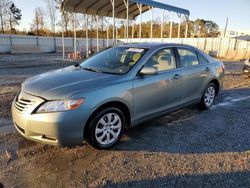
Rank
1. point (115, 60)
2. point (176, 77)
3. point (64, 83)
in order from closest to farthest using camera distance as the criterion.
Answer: point (64, 83), point (115, 60), point (176, 77)

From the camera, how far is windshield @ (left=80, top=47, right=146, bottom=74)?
394 cm

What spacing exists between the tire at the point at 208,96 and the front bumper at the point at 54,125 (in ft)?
10.9

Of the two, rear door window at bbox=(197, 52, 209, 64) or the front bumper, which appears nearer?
the front bumper

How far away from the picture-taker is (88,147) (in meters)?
3.62

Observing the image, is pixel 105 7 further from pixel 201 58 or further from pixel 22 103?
pixel 22 103

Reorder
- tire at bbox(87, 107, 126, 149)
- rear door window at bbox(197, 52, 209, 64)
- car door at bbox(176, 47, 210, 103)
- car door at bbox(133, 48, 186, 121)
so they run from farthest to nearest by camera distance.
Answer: rear door window at bbox(197, 52, 209, 64) → car door at bbox(176, 47, 210, 103) → car door at bbox(133, 48, 186, 121) → tire at bbox(87, 107, 126, 149)

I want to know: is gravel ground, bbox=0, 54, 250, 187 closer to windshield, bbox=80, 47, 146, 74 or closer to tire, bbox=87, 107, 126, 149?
tire, bbox=87, 107, 126, 149

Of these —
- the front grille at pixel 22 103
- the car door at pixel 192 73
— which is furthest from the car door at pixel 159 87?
the front grille at pixel 22 103

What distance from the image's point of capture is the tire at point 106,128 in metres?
3.32

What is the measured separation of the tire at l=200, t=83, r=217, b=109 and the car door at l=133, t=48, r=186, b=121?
1083 mm

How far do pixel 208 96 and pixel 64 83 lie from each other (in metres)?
3.69

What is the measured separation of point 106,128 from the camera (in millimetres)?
3496

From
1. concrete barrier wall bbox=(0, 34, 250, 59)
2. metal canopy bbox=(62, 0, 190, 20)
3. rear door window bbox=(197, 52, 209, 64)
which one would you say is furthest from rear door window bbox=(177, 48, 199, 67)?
concrete barrier wall bbox=(0, 34, 250, 59)

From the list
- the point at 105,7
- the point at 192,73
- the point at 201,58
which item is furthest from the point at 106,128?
the point at 105,7
